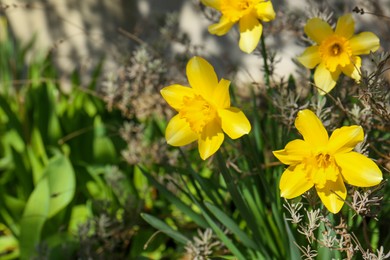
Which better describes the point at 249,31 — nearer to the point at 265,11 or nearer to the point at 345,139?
the point at 265,11

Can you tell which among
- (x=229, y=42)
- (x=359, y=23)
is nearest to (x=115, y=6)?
(x=229, y=42)

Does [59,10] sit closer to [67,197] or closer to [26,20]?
[26,20]

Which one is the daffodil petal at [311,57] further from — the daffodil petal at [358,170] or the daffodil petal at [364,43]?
the daffodil petal at [358,170]

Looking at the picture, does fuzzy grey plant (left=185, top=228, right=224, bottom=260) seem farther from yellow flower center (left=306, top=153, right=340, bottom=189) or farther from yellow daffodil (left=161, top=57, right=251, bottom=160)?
yellow flower center (left=306, top=153, right=340, bottom=189)

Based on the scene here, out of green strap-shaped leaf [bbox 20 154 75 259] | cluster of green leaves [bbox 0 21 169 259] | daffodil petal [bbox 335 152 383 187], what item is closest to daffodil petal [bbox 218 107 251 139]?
daffodil petal [bbox 335 152 383 187]

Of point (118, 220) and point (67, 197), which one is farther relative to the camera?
point (67, 197)

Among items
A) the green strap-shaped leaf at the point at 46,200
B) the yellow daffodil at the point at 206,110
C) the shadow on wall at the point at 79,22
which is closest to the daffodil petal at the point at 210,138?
the yellow daffodil at the point at 206,110
